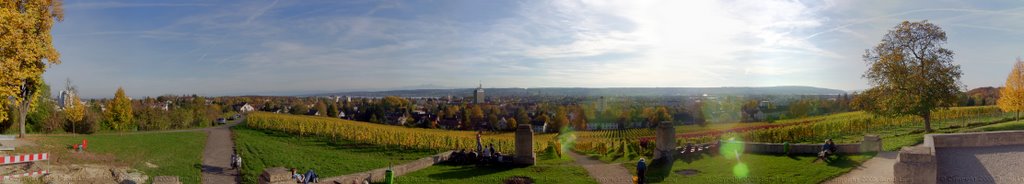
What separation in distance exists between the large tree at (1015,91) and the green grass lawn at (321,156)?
37.4 m

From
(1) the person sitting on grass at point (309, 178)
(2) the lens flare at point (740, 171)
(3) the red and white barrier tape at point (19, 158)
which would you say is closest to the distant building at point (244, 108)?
(3) the red and white barrier tape at point (19, 158)

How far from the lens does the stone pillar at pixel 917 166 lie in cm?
1111

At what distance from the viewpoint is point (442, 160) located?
67.4 ft

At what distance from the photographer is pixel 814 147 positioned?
1952cm

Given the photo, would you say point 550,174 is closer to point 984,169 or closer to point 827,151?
point 827,151

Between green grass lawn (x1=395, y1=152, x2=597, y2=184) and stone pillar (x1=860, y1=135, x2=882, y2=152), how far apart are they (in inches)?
416

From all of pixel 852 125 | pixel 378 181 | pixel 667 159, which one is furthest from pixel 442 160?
pixel 852 125

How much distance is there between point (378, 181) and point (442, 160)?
4.55 metres

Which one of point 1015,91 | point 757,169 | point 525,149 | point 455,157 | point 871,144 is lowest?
point 455,157

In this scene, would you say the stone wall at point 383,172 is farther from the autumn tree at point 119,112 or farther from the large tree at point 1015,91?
the autumn tree at point 119,112

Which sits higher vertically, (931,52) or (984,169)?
(931,52)

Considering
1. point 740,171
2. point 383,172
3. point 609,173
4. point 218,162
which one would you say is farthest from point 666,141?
point 218,162

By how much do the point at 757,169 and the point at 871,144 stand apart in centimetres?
549

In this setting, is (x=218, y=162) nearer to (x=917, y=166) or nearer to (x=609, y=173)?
(x=609, y=173)
